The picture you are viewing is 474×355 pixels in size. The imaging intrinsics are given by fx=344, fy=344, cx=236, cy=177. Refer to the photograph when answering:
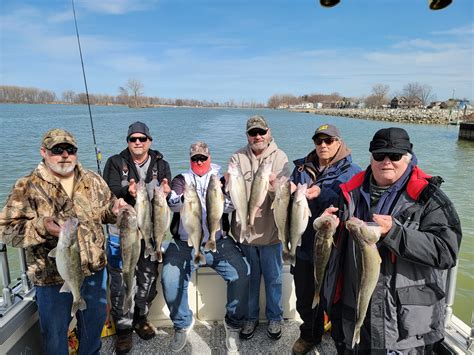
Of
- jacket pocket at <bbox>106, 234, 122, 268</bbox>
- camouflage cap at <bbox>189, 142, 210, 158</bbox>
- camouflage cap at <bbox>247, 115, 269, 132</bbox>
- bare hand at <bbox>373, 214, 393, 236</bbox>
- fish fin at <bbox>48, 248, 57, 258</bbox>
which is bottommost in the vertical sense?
jacket pocket at <bbox>106, 234, 122, 268</bbox>

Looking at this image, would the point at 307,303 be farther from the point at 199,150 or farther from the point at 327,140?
the point at 199,150

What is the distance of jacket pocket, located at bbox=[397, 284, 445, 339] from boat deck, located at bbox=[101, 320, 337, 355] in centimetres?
157

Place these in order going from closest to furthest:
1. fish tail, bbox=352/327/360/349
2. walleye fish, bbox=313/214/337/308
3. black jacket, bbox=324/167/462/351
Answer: black jacket, bbox=324/167/462/351, fish tail, bbox=352/327/360/349, walleye fish, bbox=313/214/337/308

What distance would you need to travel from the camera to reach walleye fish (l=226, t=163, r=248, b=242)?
3.44 meters

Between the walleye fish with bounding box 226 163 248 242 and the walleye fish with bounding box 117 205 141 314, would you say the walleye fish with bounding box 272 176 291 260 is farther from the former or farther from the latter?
the walleye fish with bounding box 117 205 141 314

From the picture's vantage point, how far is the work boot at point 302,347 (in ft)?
12.2

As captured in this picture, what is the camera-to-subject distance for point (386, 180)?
8.46 ft

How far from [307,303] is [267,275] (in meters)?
0.51

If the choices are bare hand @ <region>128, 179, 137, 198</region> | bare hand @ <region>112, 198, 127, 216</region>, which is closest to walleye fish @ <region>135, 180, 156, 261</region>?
bare hand @ <region>112, 198, 127, 216</region>

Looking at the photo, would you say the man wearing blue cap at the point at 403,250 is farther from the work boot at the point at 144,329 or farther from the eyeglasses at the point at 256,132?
the work boot at the point at 144,329

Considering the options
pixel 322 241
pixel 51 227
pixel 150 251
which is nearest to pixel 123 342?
pixel 150 251

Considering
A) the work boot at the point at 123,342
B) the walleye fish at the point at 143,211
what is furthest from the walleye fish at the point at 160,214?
the work boot at the point at 123,342

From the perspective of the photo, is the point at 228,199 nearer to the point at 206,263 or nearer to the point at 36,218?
the point at 206,263

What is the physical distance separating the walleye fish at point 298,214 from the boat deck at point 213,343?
54.3 inches
